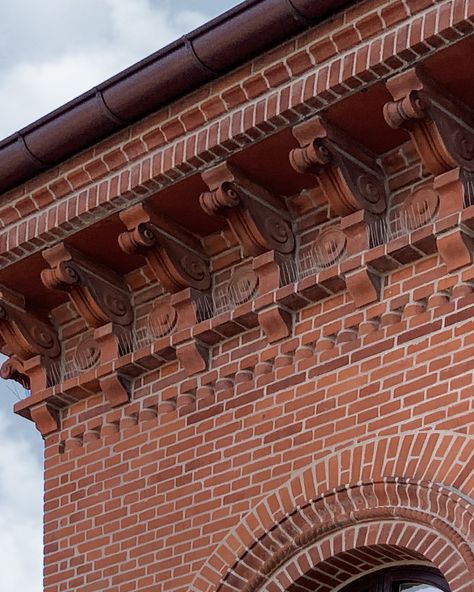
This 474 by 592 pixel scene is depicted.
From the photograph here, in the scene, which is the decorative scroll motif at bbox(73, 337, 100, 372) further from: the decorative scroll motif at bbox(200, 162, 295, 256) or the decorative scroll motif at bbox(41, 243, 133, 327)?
the decorative scroll motif at bbox(200, 162, 295, 256)

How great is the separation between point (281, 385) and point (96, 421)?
4.76 feet

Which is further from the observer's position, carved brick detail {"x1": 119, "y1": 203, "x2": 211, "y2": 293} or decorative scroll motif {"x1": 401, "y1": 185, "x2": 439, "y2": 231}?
carved brick detail {"x1": 119, "y1": 203, "x2": 211, "y2": 293}

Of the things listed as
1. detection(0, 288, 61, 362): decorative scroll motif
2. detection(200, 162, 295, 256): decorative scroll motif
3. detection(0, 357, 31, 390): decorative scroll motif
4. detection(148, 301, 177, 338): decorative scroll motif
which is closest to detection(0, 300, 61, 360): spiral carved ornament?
detection(0, 288, 61, 362): decorative scroll motif

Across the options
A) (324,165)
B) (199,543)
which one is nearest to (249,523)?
(199,543)

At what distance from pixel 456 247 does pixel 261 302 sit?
1.25 m

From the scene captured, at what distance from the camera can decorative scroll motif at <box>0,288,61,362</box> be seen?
11.5 m

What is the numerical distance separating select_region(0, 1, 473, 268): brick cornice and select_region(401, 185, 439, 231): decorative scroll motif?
0.67 m

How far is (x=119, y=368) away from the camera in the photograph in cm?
1100

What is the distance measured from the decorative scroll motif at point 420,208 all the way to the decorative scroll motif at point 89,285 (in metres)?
2.05

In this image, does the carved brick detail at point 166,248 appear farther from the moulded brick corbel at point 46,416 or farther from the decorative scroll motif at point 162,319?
the moulded brick corbel at point 46,416

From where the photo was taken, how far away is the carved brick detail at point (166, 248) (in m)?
10.7

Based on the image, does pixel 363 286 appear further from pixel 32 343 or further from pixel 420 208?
pixel 32 343

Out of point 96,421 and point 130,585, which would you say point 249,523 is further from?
point 96,421

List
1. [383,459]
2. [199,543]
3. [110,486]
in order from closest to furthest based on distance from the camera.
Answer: [383,459], [199,543], [110,486]
